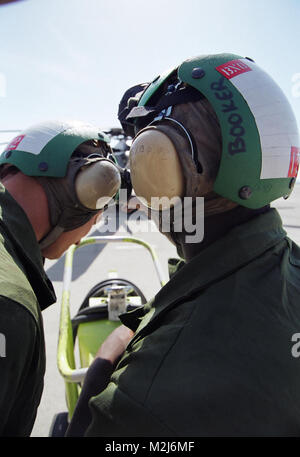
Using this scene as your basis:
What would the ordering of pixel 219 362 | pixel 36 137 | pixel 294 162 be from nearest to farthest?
pixel 219 362
pixel 294 162
pixel 36 137

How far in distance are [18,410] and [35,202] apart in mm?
800

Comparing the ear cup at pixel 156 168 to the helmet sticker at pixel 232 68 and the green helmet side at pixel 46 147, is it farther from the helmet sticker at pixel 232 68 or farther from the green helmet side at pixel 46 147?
the green helmet side at pixel 46 147

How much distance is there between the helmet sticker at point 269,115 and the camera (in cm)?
90

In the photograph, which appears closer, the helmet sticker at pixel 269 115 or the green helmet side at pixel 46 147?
the helmet sticker at pixel 269 115

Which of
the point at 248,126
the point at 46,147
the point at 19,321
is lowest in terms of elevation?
the point at 19,321

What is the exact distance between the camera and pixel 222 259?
0.83 metres

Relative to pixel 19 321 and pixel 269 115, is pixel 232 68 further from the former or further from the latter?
pixel 19 321

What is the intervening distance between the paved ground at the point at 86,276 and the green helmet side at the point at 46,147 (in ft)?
6.36

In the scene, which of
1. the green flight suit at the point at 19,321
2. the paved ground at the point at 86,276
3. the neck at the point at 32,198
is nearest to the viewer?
the green flight suit at the point at 19,321

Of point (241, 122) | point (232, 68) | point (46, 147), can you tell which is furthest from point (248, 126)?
point (46, 147)

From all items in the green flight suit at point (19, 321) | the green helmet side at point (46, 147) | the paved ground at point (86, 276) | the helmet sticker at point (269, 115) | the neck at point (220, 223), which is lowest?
the paved ground at point (86, 276)

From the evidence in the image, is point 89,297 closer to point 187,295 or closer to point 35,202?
point 35,202

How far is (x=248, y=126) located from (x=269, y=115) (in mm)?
83

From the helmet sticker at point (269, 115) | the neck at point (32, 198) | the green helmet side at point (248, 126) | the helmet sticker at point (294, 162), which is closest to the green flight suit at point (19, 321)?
the neck at point (32, 198)
